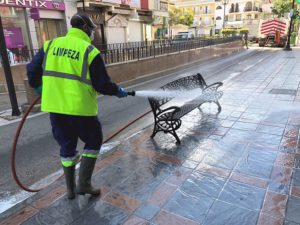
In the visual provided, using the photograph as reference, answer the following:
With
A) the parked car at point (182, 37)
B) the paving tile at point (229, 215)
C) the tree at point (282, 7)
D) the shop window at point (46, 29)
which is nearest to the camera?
the paving tile at point (229, 215)

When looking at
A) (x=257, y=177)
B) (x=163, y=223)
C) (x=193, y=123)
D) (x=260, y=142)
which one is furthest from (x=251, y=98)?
(x=163, y=223)

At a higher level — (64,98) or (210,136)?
(64,98)

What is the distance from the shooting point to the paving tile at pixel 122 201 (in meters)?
2.85

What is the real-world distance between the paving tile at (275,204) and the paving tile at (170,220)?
2.57 ft

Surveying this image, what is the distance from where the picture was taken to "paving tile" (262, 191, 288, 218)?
2656 millimetres

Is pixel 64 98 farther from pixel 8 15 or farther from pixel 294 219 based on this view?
pixel 8 15

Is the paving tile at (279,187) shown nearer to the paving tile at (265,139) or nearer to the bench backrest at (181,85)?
the paving tile at (265,139)

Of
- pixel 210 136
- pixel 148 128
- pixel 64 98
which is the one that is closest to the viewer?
pixel 64 98

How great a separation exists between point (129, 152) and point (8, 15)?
13.1m

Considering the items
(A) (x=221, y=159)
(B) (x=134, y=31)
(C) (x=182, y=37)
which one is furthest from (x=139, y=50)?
(C) (x=182, y=37)

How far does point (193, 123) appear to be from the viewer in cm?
539

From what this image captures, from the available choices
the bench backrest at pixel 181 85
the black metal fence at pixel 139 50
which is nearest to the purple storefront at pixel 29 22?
the black metal fence at pixel 139 50

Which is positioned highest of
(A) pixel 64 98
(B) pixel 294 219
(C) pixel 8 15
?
(C) pixel 8 15

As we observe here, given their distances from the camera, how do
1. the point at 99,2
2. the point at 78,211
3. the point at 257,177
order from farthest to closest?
the point at 99,2
the point at 257,177
the point at 78,211
